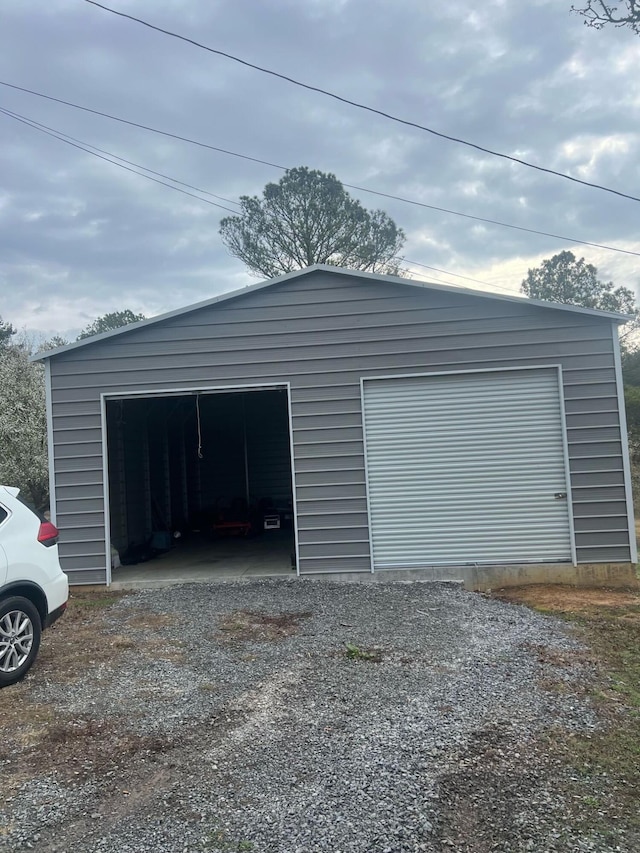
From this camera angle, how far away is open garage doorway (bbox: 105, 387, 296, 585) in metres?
9.17

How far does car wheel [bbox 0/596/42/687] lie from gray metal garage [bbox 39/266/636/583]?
339 cm

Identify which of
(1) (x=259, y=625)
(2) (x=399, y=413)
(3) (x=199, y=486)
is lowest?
(1) (x=259, y=625)

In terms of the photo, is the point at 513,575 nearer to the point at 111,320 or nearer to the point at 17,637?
the point at 17,637

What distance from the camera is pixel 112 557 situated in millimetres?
8797

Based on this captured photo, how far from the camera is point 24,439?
12.9 m

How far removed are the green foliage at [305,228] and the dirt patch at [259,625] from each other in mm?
14120

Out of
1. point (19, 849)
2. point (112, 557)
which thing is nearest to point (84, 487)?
point (112, 557)

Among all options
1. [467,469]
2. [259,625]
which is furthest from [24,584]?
[467,469]

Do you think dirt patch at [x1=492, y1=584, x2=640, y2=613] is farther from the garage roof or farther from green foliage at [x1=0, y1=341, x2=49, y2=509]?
green foliage at [x1=0, y1=341, x2=49, y2=509]

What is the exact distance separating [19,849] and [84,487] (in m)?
5.89

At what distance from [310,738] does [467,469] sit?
4.85 m

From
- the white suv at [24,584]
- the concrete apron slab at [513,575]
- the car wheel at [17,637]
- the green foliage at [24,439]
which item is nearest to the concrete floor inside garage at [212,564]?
the concrete apron slab at [513,575]

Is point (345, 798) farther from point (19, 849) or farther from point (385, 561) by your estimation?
point (385, 561)

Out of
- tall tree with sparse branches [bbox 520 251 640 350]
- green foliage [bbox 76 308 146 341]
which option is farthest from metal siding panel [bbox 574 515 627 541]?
green foliage [bbox 76 308 146 341]
